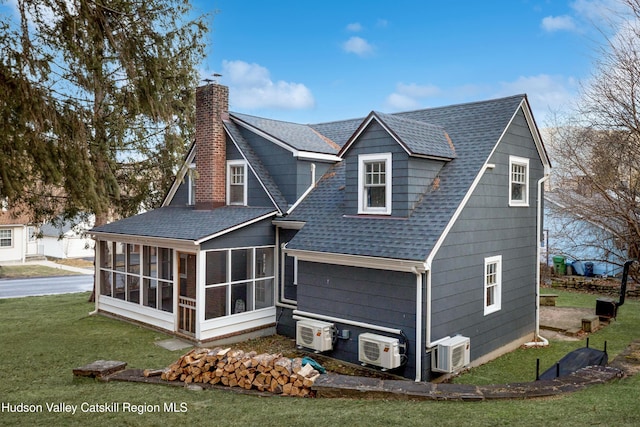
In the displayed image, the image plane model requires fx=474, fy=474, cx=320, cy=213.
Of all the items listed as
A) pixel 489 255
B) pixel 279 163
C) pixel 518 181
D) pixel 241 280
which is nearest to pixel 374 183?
pixel 489 255

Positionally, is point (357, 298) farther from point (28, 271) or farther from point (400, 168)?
point (28, 271)

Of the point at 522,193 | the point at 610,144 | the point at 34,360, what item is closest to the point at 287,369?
the point at 34,360

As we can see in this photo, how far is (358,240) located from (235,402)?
15.5 feet

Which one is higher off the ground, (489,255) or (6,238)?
(489,255)

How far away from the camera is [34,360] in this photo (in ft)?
35.3

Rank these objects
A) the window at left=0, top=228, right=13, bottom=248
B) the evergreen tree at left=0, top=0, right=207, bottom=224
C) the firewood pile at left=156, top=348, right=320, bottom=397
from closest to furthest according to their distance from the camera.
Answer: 1. the evergreen tree at left=0, top=0, right=207, bottom=224
2. the firewood pile at left=156, top=348, right=320, bottom=397
3. the window at left=0, top=228, right=13, bottom=248

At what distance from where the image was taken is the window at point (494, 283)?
37.8 ft

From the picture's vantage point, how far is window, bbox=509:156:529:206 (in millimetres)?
12406

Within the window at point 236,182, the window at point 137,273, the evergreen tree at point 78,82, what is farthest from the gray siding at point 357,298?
the evergreen tree at point 78,82

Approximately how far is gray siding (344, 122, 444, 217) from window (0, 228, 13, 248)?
33549 mm

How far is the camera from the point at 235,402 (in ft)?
23.4

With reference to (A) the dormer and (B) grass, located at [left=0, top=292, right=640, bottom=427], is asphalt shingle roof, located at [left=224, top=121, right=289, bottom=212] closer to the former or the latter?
(A) the dormer

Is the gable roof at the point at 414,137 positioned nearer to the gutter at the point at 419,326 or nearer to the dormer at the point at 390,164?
the dormer at the point at 390,164

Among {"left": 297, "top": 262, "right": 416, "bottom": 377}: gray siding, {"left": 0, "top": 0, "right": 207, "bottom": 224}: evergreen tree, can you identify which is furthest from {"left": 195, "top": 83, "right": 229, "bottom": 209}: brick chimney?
{"left": 0, "top": 0, "right": 207, "bottom": 224}: evergreen tree
